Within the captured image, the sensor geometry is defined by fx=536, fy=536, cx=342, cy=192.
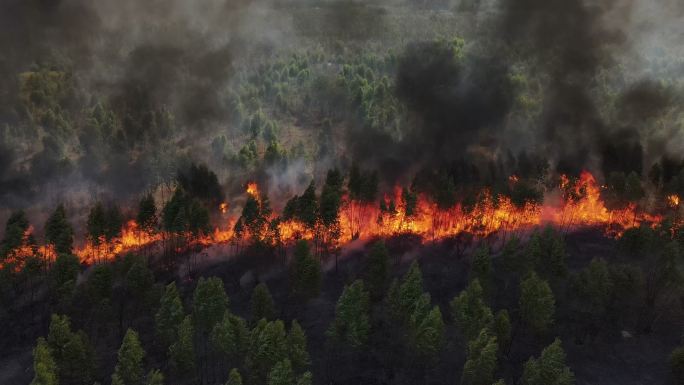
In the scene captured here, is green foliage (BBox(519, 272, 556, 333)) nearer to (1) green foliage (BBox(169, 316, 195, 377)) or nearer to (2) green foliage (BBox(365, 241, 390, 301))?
(2) green foliage (BBox(365, 241, 390, 301))

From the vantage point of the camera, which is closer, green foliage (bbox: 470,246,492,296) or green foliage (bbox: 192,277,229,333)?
green foliage (bbox: 192,277,229,333)

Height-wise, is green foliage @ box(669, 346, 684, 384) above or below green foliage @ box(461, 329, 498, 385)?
below

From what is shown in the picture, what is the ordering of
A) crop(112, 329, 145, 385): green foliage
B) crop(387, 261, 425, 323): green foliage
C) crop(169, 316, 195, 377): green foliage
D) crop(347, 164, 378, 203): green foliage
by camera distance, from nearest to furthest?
1. crop(112, 329, 145, 385): green foliage
2. crop(169, 316, 195, 377): green foliage
3. crop(387, 261, 425, 323): green foliage
4. crop(347, 164, 378, 203): green foliage

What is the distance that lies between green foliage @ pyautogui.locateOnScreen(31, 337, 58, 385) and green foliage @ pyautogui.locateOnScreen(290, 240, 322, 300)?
3181 cm

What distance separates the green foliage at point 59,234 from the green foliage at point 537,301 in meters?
68.4

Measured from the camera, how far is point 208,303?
2731 inches

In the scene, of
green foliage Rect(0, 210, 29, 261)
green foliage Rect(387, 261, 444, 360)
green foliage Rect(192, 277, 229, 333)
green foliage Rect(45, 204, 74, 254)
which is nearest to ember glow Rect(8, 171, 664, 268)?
green foliage Rect(45, 204, 74, 254)

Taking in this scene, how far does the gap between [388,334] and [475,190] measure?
3476 centimetres

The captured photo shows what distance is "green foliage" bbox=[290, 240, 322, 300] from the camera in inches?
3017

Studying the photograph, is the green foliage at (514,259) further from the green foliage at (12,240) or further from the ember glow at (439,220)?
the green foliage at (12,240)

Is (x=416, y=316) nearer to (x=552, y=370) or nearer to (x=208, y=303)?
(x=552, y=370)

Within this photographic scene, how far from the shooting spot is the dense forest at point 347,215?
68.9m

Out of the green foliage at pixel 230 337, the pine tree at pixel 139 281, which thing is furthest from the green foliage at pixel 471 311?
the pine tree at pixel 139 281

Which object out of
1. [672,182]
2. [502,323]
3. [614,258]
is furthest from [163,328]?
[672,182]
